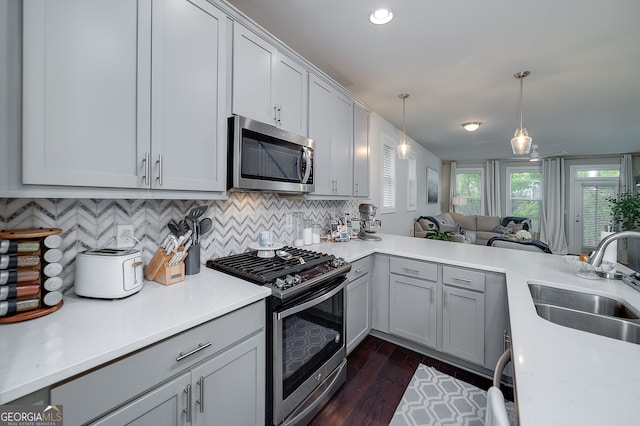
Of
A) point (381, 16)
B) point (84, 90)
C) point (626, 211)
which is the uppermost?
point (381, 16)

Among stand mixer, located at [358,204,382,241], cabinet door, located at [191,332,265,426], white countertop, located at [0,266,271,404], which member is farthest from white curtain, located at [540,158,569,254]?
white countertop, located at [0,266,271,404]

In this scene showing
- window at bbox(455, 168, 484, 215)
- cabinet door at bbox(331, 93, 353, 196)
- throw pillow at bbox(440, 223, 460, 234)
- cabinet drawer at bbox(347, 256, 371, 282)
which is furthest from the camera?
window at bbox(455, 168, 484, 215)

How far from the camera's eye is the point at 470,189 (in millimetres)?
8070

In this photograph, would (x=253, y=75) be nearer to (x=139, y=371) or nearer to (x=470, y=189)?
(x=139, y=371)

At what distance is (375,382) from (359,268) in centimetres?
83

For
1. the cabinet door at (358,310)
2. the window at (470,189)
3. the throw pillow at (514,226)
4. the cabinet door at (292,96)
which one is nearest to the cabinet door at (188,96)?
the cabinet door at (292,96)

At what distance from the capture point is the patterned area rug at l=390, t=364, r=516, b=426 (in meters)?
1.60

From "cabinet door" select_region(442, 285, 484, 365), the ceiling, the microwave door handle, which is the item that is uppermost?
the ceiling

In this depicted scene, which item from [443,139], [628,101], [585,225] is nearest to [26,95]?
[628,101]

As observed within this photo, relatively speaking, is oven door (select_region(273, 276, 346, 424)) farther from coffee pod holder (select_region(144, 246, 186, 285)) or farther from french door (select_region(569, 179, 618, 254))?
french door (select_region(569, 179, 618, 254))

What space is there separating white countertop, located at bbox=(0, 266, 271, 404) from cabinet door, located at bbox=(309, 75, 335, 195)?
3.92ft

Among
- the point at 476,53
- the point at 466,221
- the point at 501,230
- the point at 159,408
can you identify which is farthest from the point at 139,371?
the point at 466,221

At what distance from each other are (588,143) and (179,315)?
772 centimetres

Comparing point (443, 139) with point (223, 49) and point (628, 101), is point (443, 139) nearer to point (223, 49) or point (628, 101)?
point (628, 101)
